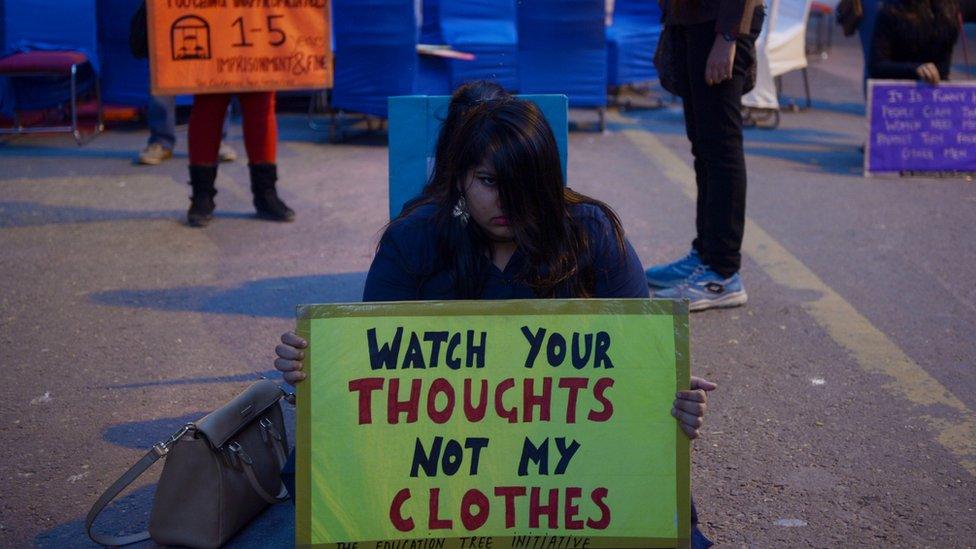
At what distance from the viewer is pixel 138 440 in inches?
143

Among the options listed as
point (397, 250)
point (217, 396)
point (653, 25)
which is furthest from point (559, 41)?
point (397, 250)

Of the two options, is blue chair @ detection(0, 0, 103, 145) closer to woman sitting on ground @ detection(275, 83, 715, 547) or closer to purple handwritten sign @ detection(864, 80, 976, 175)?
purple handwritten sign @ detection(864, 80, 976, 175)

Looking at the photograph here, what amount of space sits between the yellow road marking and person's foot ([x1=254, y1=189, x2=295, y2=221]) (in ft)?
8.19

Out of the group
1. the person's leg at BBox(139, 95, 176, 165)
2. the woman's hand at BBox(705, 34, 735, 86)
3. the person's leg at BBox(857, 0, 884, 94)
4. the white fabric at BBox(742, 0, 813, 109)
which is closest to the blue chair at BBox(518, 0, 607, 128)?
the white fabric at BBox(742, 0, 813, 109)

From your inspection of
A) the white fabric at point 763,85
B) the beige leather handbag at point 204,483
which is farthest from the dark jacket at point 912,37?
the beige leather handbag at point 204,483

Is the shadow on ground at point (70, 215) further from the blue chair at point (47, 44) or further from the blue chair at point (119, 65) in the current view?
the blue chair at point (119, 65)

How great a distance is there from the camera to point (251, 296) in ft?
17.0

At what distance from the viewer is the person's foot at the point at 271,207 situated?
654 cm

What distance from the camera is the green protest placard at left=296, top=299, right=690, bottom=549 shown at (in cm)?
253

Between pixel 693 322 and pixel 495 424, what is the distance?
2.40 m

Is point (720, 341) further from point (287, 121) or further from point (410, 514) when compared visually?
point (287, 121)

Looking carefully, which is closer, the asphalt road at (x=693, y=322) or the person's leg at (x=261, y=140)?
the asphalt road at (x=693, y=322)

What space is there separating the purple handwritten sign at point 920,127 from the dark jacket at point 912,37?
6.9 inches

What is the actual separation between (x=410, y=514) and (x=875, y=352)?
2539mm
